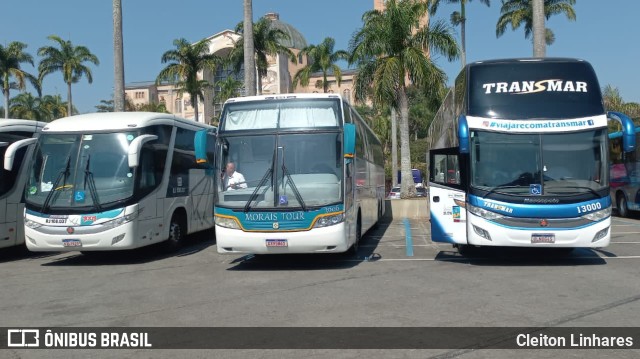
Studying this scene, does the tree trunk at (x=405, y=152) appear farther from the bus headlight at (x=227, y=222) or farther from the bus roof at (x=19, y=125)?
the bus headlight at (x=227, y=222)

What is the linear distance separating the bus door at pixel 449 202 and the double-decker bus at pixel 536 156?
0.48 ft

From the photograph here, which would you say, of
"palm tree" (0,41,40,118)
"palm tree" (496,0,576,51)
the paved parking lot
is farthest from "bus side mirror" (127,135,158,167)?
"palm tree" (0,41,40,118)

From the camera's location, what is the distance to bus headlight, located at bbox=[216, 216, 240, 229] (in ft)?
34.2

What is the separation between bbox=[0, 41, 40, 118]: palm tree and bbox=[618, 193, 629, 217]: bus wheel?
42.8 metres

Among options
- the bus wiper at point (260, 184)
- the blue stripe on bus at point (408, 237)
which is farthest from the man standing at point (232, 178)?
the blue stripe on bus at point (408, 237)

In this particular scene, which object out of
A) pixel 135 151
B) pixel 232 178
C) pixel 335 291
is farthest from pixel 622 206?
pixel 135 151

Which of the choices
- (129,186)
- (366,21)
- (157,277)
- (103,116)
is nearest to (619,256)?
(157,277)

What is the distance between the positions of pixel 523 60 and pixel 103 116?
882cm

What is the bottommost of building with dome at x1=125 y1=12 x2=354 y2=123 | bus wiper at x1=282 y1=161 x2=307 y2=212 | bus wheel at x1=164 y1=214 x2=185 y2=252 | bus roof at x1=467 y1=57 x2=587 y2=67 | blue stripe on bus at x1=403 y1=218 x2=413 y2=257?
blue stripe on bus at x1=403 y1=218 x2=413 y2=257

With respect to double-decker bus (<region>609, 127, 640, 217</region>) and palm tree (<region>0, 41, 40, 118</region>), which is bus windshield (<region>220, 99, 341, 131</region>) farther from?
palm tree (<region>0, 41, 40, 118</region>)

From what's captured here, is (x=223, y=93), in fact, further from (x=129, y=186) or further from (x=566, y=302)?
(x=566, y=302)

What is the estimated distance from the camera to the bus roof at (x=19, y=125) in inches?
533

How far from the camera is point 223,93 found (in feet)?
173

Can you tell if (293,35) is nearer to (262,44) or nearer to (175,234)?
(262,44)
